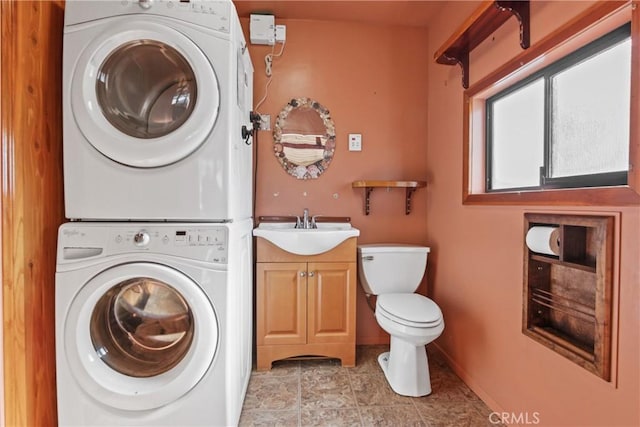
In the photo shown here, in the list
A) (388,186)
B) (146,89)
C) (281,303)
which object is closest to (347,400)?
(281,303)

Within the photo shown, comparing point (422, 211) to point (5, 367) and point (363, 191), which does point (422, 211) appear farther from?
point (5, 367)

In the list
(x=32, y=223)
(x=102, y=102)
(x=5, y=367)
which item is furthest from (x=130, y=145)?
(x=5, y=367)

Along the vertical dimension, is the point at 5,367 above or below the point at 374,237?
below

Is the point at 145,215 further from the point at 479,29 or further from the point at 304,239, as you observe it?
the point at 479,29

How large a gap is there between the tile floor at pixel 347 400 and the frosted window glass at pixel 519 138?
1168mm

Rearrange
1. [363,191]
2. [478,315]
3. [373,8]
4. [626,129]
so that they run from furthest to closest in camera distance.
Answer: [363,191]
[373,8]
[478,315]
[626,129]

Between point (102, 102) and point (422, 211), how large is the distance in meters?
2.02

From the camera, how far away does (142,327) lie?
4.06ft

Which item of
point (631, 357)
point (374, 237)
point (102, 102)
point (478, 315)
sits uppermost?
point (102, 102)

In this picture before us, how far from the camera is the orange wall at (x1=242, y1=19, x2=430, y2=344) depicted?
83.7 inches

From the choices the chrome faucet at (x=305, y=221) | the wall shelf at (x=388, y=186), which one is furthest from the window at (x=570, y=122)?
the chrome faucet at (x=305, y=221)

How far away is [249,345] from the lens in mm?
1674

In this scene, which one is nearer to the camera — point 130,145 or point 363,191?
point 130,145

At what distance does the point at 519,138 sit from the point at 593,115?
0.40 m
